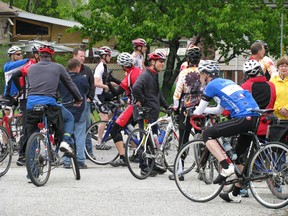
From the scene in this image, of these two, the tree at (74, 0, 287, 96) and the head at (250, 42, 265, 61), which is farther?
the tree at (74, 0, 287, 96)

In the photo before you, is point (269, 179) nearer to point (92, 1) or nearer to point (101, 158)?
point (101, 158)

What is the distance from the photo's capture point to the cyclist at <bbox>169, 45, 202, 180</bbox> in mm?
11068

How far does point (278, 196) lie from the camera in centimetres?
888

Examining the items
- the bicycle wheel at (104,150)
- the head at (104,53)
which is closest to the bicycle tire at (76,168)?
the bicycle wheel at (104,150)

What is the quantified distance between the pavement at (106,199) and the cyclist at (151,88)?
0.90m

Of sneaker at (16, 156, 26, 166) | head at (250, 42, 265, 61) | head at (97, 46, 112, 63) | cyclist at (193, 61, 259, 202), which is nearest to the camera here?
cyclist at (193, 61, 259, 202)

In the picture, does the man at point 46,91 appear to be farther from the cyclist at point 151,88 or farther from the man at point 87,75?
the man at point 87,75

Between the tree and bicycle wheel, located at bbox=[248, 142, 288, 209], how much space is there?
1823cm

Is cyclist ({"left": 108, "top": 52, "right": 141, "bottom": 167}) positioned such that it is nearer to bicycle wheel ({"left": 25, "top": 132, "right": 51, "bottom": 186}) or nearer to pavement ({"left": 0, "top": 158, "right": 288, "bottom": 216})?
pavement ({"left": 0, "top": 158, "right": 288, "bottom": 216})

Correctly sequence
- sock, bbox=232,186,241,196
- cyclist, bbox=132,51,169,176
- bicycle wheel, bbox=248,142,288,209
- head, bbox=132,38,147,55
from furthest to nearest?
head, bbox=132,38,147,55
cyclist, bbox=132,51,169,176
sock, bbox=232,186,241,196
bicycle wheel, bbox=248,142,288,209

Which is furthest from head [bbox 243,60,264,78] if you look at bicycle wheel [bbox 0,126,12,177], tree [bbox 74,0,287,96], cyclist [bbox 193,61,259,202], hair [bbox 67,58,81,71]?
tree [bbox 74,0,287,96]

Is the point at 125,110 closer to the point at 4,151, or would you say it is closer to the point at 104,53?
the point at 4,151

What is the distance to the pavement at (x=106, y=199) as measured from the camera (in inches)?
347

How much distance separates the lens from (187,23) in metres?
28.1
